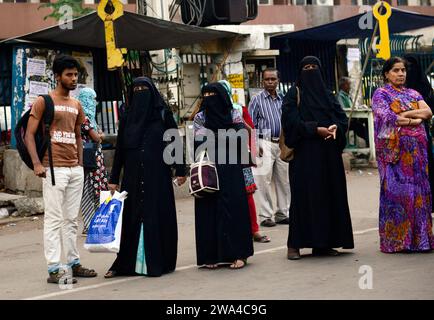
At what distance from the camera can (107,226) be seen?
7.89m

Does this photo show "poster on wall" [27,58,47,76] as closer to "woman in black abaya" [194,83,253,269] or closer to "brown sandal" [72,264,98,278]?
"woman in black abaya" [194,83,253,269]

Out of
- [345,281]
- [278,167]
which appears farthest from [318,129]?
[278,167]

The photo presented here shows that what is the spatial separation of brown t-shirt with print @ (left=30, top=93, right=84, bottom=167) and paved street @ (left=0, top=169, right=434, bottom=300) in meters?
1.00

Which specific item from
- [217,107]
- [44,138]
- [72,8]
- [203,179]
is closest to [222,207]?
[203,179]

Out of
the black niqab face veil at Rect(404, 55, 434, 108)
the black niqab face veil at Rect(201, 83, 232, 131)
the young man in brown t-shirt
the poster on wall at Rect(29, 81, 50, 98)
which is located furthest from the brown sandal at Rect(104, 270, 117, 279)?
the poster on wall at Rect(29, 81, 50, 98)

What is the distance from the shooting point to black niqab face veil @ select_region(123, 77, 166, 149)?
818cm

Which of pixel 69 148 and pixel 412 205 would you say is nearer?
pixel 69 148

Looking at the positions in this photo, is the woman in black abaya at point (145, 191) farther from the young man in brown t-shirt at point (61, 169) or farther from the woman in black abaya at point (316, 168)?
the woman in black abaya at point (316, 168)

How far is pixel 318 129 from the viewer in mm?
8609

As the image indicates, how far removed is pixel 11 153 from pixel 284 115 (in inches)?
219

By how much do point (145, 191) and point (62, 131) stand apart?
0.84 metres

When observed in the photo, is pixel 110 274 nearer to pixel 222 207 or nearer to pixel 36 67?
pixel 222 207

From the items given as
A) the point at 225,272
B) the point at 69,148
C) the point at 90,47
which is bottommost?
the point at 225,272
